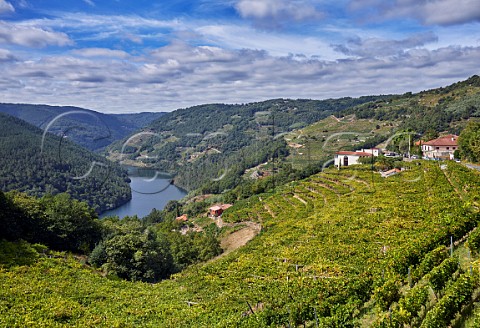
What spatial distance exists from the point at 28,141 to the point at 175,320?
5780 inches

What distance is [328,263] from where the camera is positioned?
63.6 ft

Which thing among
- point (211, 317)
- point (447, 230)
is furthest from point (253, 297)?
point (447, 230)

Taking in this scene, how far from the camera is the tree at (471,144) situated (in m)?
36.2

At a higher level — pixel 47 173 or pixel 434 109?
pixel 434 109

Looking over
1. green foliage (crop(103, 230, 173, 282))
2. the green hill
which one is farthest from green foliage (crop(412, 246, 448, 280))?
the green hill

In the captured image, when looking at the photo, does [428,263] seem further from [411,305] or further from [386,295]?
[411,305]

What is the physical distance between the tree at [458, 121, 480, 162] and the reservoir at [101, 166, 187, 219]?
3108 inches

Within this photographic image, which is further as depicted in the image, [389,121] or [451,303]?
[389,121]

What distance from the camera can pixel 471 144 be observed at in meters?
37.3

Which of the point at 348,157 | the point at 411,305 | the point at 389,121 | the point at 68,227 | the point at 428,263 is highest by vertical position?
the point at 389,121

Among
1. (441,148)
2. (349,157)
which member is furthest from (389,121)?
(441,148)

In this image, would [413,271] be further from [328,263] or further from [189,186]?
[189,186]

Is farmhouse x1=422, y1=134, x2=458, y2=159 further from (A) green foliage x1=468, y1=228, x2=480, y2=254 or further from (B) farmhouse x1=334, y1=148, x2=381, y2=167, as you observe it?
(A) green foliage x1=468, y1=228, x2=480, y2=254

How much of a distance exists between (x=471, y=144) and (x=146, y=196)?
118376 millimetres
